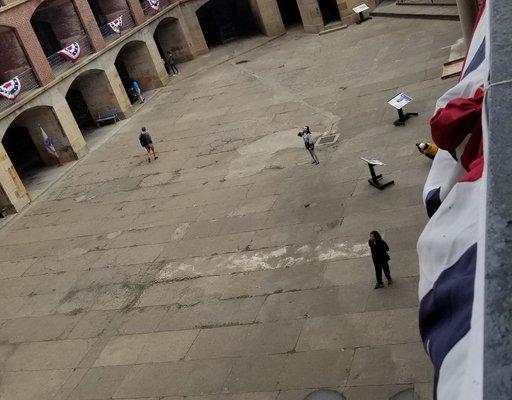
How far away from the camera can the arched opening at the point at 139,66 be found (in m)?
32.1

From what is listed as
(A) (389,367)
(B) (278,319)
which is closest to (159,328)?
(B) (278,319)

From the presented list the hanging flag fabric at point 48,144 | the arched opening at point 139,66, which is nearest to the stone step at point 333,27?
the arched opening at point 139,66

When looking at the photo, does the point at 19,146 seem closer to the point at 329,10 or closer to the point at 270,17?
the point at 270,17

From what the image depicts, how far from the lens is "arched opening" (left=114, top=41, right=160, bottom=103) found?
32125 millimetres

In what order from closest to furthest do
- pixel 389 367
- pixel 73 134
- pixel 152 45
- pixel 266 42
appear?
pixel 389 367
pixel 73 134
pixel 152 45
pixel 266 42

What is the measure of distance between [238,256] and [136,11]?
2157cm

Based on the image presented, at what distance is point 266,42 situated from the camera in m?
34.4

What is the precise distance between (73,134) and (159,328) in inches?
621

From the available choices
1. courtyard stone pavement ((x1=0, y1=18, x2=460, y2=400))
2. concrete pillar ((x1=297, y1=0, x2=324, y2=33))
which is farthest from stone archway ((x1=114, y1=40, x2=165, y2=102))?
concrete pillar ((x1=297, y1=0, x2=324, y2=33))

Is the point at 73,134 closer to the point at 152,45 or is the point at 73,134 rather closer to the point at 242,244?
the point at 152,45

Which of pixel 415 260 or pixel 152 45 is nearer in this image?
pixel 415 260

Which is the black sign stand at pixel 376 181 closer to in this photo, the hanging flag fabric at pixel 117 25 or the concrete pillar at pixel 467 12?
the concrete pillar at pixel 467 12

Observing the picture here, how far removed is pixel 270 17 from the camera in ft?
113

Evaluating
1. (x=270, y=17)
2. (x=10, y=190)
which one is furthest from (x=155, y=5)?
(x=10, y=190)
